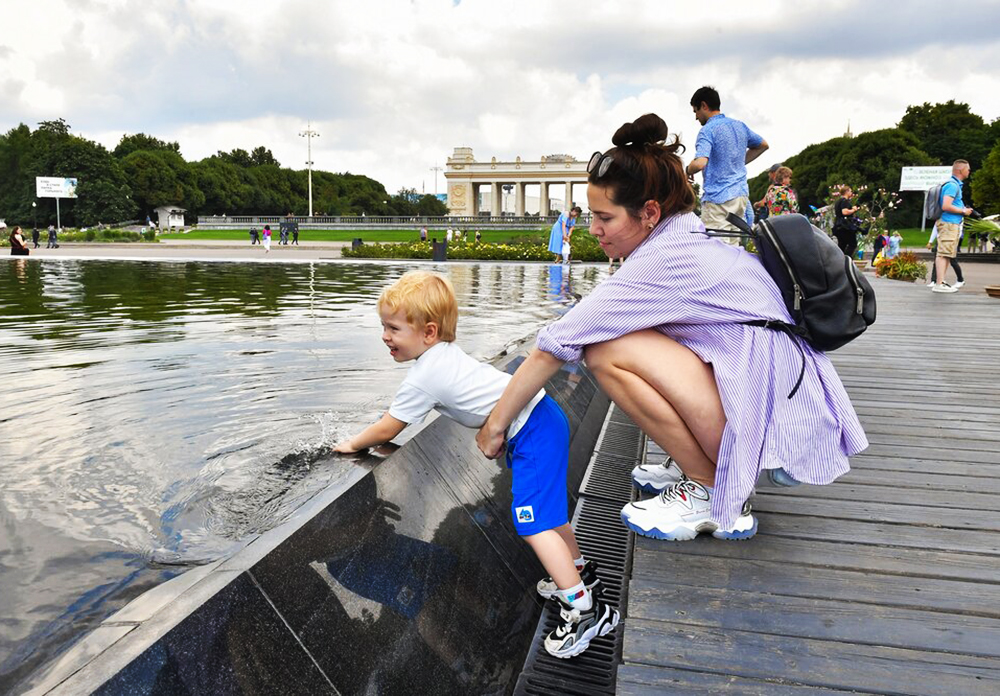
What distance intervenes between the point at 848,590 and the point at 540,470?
3.19 ft

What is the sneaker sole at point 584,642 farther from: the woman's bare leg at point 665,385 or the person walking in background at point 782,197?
the person walking in background at point 782,197

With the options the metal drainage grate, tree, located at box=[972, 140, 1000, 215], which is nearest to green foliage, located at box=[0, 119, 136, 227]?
tree, located at box=[972, 140, 1000, 215]

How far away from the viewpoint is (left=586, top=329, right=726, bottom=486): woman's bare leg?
246 centimetres

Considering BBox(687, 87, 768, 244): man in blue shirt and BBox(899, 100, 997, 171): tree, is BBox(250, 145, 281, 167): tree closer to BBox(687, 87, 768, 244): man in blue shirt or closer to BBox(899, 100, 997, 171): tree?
BBox(899, 100, 997, 171): tree

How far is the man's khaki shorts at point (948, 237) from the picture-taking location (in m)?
10.9

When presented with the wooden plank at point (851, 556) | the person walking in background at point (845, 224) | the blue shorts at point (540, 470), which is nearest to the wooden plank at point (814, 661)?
the wooden plank at point (851, 556)

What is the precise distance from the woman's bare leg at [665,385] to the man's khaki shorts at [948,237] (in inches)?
397

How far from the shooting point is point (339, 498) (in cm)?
243

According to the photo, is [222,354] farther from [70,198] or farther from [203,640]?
[70,198]

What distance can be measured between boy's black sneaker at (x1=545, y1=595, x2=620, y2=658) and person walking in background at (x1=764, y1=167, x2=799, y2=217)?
7.99 metres

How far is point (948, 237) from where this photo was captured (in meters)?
10.9

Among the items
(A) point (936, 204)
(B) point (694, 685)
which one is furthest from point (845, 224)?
(B) point (694, 685)

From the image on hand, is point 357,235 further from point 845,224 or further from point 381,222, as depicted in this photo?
point 845,224

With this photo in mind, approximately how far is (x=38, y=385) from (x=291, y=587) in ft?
14.4
